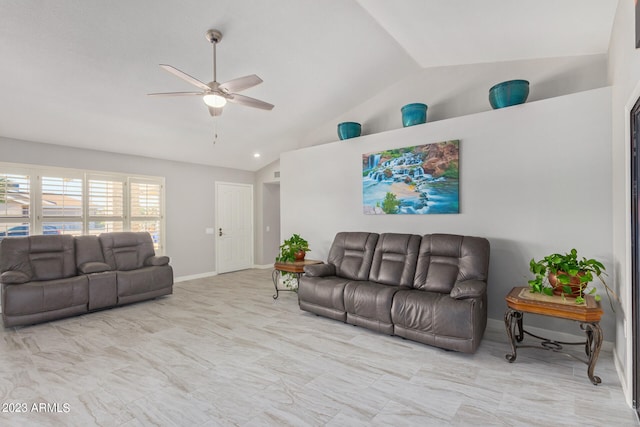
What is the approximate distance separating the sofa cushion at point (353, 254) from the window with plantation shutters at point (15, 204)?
14.9 feet

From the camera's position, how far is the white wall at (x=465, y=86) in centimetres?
340

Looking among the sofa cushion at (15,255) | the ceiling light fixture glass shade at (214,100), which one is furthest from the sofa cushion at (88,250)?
the ceiling light fixture glass shade at (214,100)

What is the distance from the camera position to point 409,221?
430cm

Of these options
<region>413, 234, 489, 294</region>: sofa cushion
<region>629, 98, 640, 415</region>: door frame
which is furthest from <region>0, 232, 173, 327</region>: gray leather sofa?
<region>629, 98, 640, 415</region>: door frame

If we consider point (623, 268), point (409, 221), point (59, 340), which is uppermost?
point (409, 221)

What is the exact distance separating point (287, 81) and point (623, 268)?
400cm

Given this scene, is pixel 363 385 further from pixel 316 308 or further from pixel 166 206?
pixel 166 206

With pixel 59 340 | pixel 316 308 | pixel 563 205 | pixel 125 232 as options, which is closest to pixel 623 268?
pixel 563 205

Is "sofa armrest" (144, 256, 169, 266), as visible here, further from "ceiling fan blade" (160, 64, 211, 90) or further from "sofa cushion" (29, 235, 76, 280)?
"ceiling fan blade" (160, 64, 211, 90)

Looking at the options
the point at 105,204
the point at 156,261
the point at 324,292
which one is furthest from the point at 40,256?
the point at 324,292

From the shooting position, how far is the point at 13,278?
371 centimetres

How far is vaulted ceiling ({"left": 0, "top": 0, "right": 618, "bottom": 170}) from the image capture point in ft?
8.96

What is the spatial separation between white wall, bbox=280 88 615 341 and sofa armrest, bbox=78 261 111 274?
412 centimetres

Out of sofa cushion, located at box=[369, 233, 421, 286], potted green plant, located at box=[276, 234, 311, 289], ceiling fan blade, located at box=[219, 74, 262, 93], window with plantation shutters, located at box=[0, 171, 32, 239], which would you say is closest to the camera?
ceiling fan blade, located at box=[219, 74, 262, 93]
